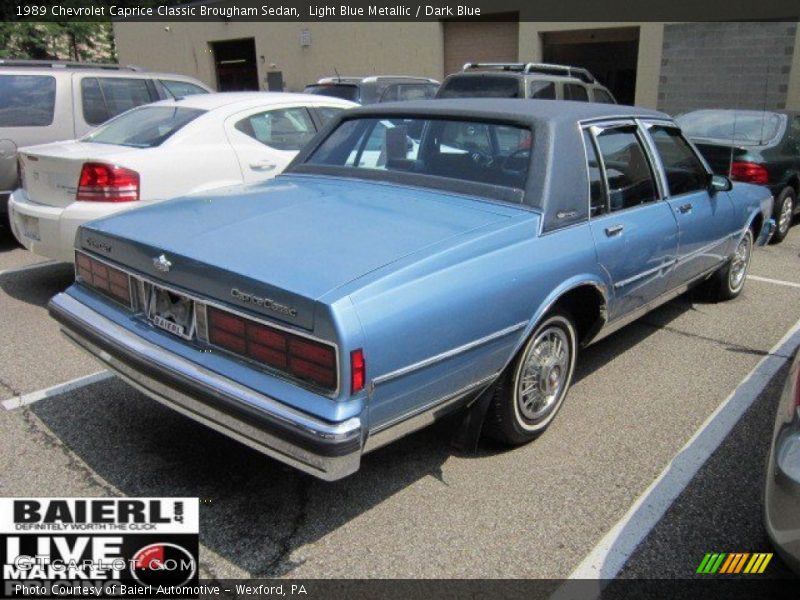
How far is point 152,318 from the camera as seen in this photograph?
2.89m

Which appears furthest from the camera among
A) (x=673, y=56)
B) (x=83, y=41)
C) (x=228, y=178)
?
(x=83, y=41)

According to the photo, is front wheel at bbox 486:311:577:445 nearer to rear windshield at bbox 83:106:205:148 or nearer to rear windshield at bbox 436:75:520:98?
rear windshield at bbox 83:106:205:148

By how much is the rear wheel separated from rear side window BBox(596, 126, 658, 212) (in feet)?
14.7

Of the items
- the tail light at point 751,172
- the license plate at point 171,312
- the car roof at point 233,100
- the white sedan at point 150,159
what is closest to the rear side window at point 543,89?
the tail light at point 751,172

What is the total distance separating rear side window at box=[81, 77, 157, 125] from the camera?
6934 millimetres

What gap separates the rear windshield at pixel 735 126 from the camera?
25.1ft

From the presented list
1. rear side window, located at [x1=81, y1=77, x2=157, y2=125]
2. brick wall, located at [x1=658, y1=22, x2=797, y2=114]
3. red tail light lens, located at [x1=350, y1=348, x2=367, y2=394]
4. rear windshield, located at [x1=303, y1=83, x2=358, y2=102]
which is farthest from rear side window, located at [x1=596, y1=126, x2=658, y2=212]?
brick wall, located at [x1=658, y1=22, x2=797, y2=114]

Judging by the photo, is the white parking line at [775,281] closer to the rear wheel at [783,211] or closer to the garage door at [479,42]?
the rear wheel at [783,211]

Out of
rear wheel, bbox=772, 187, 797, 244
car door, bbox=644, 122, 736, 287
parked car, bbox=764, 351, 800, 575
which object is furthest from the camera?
rear wheel, bbox=772, 187, 797, 244

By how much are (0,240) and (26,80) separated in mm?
1747

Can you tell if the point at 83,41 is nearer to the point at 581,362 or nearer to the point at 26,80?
the point at 26,80

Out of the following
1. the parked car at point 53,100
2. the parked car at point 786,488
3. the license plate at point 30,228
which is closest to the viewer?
the parked car at point 786,488

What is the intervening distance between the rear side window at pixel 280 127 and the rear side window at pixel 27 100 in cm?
241

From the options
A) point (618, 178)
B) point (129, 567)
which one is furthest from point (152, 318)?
point (618, 178)
